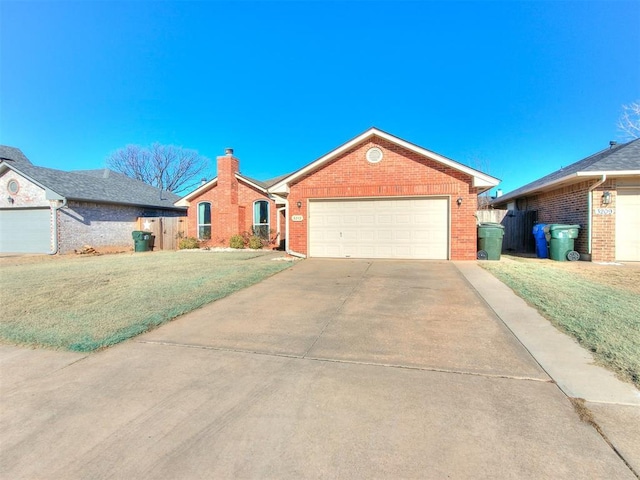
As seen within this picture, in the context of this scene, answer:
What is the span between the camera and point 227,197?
1747 cm

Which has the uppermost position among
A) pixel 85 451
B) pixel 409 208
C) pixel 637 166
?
pixel 637 166

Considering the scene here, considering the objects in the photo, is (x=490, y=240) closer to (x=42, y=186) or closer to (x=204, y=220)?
(x=204, y=220)

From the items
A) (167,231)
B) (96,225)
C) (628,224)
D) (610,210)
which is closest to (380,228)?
(610,210)

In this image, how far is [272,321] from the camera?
16.1 feet

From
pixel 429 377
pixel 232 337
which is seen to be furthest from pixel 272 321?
pixel 429 377

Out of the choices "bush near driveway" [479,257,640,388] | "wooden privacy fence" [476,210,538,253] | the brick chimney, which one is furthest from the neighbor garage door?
"wooden privacy fence" [476,210,538,253]

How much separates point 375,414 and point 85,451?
207cm

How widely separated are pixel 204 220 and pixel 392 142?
11829mm

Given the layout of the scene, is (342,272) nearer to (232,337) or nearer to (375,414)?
(232,337)

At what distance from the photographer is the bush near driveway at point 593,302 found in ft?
11.7

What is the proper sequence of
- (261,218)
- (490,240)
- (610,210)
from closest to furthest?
(610,210), (490,240), (261,218)

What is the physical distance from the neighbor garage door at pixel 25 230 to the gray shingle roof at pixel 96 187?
150cm

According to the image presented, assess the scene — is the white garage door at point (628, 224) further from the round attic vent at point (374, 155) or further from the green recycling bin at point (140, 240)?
the green recycling bin at point (140, 240)

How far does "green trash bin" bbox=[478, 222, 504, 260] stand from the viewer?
10.9 meters
